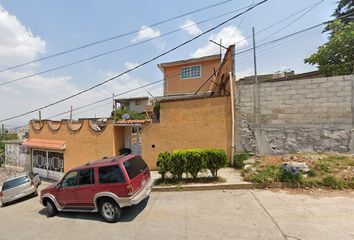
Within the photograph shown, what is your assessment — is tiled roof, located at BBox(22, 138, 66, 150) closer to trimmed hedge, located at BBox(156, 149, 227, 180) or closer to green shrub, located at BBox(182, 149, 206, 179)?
trimmed hedge, located at BBox(156, 149, 227, 180)

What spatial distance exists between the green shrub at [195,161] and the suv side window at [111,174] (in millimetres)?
3071

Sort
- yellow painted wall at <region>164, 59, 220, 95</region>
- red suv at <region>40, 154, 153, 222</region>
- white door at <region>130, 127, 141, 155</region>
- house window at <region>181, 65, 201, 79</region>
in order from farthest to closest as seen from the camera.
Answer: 1. house window at <region>181, 65, 201, 79</region>
2. yellow painted wall at <region>164, 59, 220, 95</region>
3. white door at <region>130, 127, 141, 155</region>
4. red suv at <region>40, 154, 153, 222</region>

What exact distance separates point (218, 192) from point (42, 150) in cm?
1566

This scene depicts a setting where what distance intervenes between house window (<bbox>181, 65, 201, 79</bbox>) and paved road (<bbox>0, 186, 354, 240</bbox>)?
15259 millimetres

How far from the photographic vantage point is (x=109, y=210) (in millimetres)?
7367

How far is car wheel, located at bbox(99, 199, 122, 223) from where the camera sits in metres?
7.16

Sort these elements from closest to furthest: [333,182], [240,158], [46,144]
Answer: [333,182], [240,158], [46,144]

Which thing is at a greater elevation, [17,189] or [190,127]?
[190,127]

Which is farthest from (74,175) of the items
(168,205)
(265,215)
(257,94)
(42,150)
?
(42,150)

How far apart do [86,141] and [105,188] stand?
9.09 m

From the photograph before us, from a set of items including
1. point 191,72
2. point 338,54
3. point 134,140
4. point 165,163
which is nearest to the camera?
point 165,163

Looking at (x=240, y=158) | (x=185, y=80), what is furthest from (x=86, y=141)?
(x=185, y=80)

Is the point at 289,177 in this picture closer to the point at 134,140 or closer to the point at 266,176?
the point at 266,176

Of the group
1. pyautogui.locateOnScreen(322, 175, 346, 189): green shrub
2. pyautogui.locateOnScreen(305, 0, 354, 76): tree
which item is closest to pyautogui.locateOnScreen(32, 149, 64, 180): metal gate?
pyautogui.locateOnScreen(322, 175, 346, 189): green shrub
